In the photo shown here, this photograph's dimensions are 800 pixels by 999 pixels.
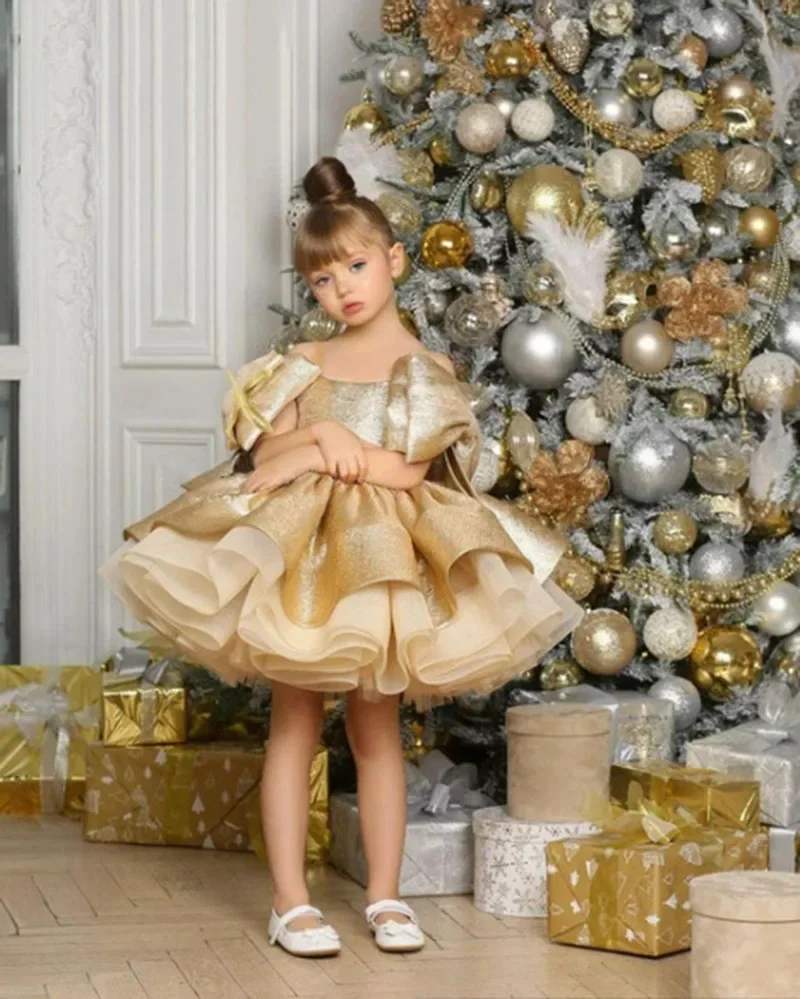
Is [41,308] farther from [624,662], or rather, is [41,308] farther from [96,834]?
[624,662]

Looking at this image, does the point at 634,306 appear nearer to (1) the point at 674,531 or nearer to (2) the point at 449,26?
(1) the point at 674,531

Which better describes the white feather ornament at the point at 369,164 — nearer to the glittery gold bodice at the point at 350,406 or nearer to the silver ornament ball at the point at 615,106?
the silver ornament ball at the point at 615,106

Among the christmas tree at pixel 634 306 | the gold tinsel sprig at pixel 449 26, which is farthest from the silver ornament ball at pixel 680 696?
the gold tinsel sprig at pixel 449 26

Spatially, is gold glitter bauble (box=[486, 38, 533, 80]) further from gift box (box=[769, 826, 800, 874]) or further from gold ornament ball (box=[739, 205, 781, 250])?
gift box (box=[769, 826, 800, 874])

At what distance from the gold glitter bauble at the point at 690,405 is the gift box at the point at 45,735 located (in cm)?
151

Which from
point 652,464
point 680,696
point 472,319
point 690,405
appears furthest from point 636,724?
point 472,319

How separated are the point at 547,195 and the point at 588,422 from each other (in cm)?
45

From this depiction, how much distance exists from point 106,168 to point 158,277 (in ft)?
1.03

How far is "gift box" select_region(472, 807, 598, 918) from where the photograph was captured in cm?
329

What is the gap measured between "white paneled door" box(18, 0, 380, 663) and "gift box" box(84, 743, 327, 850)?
0.73 metres

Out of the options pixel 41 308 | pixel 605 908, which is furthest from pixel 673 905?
pixel 41 308

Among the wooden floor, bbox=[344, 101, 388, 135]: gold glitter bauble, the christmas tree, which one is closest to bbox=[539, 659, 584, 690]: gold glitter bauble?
the christmas tree

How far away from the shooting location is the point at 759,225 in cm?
372

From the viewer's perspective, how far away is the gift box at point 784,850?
3359 millimetres
